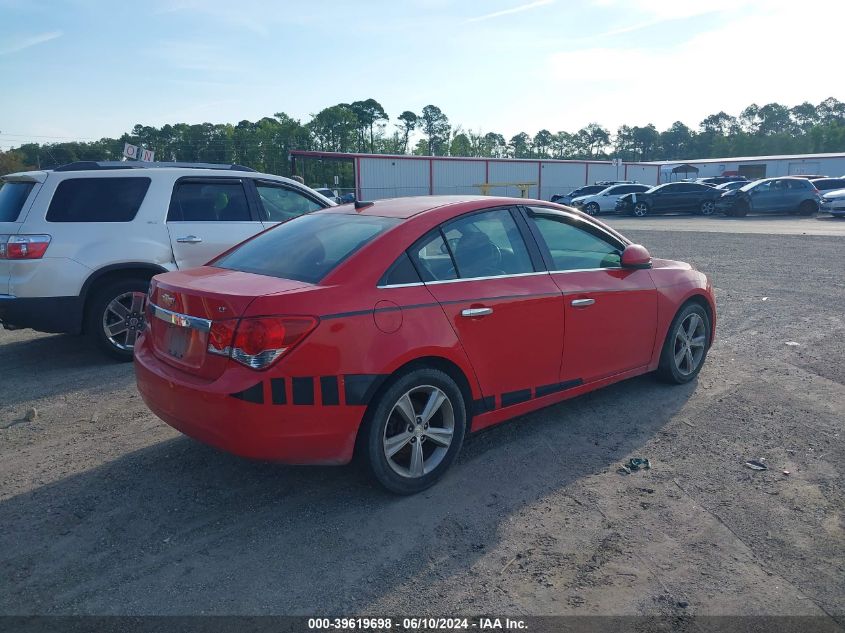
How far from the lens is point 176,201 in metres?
7.07

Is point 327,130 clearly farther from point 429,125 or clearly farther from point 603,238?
point 603,238

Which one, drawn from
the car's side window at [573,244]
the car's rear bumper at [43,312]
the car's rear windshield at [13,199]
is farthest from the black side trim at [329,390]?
the car's rear windshield at [13,199]

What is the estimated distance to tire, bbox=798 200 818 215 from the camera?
2959 centimetres

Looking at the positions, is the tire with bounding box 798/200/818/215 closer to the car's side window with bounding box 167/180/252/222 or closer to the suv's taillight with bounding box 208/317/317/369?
the car's side window with bounding box 167/180/252/222

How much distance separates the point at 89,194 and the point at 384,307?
4.37 m

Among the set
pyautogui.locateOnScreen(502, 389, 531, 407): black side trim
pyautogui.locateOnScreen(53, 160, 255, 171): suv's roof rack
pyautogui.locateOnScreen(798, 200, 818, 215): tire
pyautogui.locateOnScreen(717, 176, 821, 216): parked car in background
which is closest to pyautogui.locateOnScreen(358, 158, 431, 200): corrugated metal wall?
pyautogui.locateOnScreen(717, 176, 821, 216): parked car in background

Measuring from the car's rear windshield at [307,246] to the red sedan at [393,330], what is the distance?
0.02m

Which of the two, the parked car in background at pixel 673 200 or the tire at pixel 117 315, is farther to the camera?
the parked car in background at pixel 673 200

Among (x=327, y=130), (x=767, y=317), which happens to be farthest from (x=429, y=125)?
(x=767, y=317)

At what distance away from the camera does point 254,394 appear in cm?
336

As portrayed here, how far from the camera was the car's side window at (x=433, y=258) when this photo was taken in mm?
3961

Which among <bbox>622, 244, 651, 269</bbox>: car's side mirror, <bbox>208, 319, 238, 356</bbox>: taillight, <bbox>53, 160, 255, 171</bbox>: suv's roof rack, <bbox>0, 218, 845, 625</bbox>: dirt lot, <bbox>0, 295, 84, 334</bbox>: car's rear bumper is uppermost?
<bbox>53, 160, 255, 171</bbox>: suv's roof rack

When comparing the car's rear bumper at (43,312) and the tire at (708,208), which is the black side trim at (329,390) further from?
the tire at (708,208)

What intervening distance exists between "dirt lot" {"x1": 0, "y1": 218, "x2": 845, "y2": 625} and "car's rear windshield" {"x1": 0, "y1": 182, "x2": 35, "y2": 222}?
1.72m
